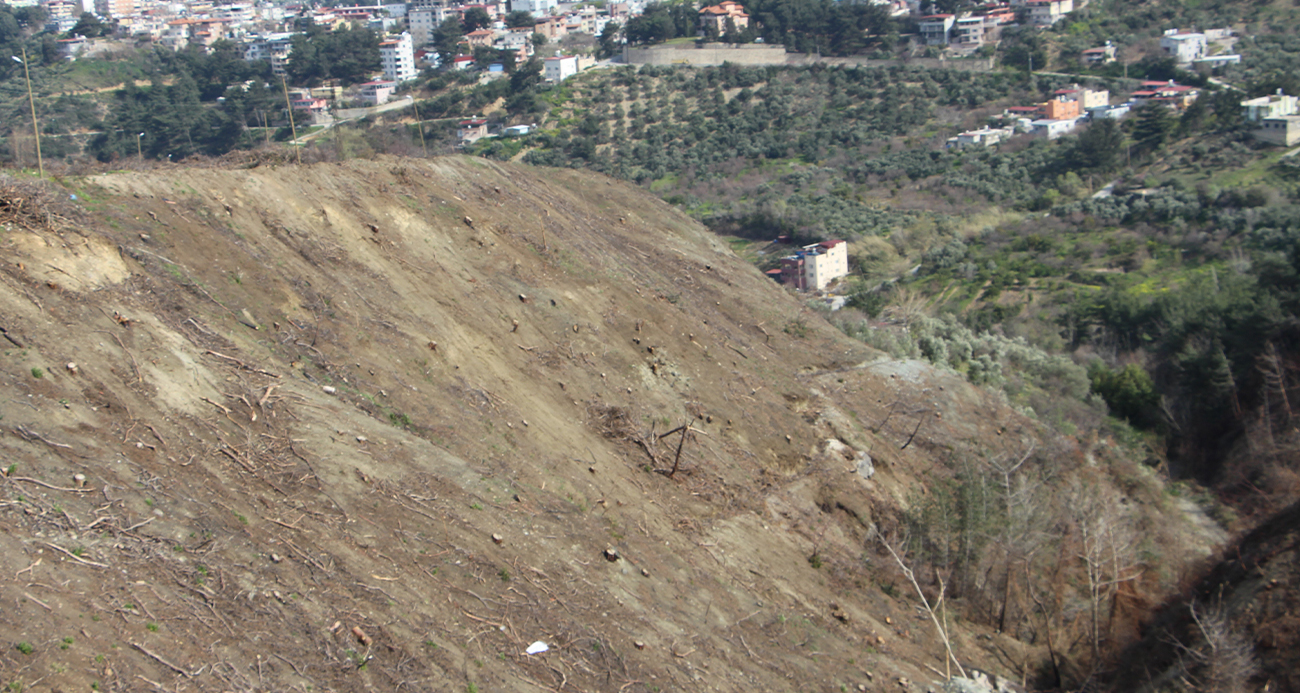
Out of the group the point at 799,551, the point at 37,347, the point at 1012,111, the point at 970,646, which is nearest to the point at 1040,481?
the point at 970,646

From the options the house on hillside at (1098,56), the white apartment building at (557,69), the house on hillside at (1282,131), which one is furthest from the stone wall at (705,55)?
the house on hillside at (1282,131)

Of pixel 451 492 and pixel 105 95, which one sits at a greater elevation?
pixel 105 95

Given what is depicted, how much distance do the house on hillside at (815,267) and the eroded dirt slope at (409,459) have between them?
67.5ft

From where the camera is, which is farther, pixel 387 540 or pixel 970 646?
pixel 970 646

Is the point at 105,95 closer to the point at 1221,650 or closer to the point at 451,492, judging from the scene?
the point at 451,492

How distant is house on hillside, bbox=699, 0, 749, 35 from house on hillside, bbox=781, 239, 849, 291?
3604cm

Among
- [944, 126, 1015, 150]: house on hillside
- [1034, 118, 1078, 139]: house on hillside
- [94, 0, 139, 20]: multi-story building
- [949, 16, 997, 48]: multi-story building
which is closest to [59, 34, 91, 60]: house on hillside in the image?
[94, 0, 139, 20]: multi-story building

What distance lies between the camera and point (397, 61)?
212ft

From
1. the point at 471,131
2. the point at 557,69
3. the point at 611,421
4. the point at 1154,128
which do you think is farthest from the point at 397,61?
the point at 611,421

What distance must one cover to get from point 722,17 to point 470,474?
6541 centimetres

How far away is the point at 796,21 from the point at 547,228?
57474 millimetres

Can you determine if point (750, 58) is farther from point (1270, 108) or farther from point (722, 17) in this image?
point (1270, 108)

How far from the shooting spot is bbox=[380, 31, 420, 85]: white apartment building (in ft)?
209

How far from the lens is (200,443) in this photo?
772 centimetres
